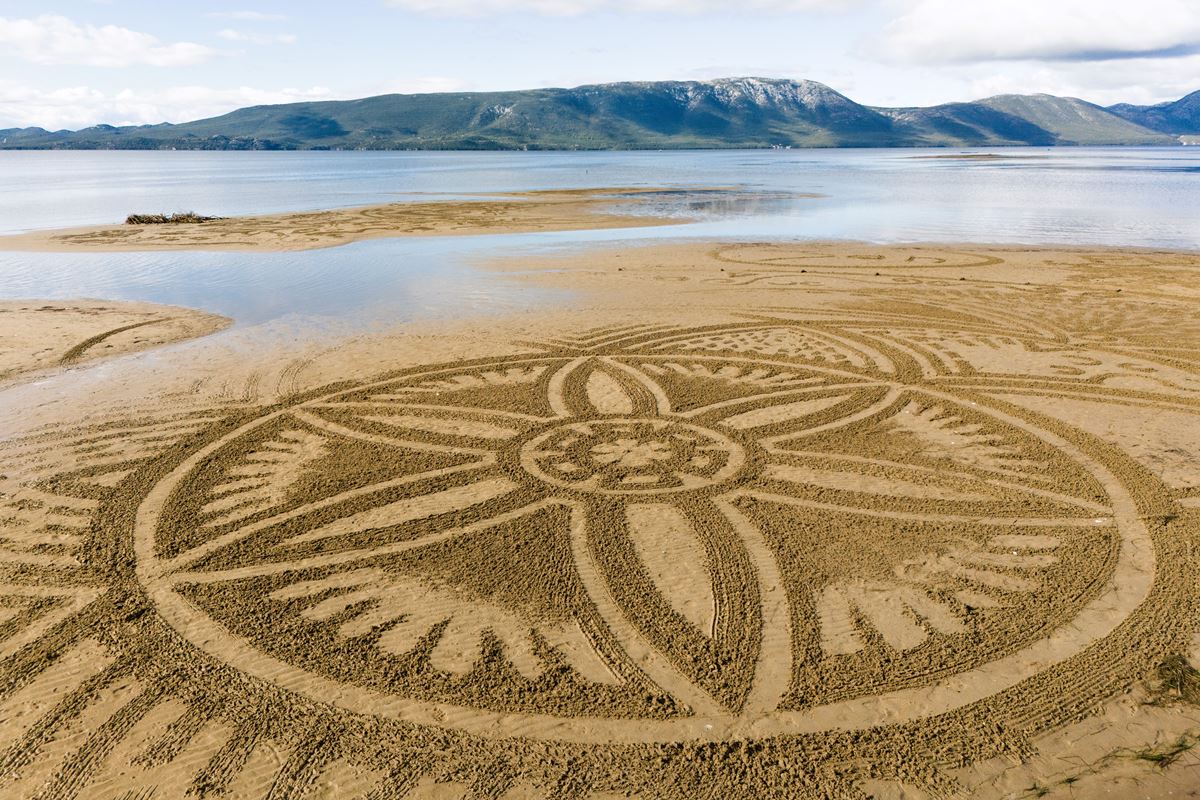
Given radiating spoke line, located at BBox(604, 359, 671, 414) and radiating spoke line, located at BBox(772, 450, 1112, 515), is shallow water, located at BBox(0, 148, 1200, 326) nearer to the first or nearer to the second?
radiating spoke line, located at BBox(604, 359, 671, 414)

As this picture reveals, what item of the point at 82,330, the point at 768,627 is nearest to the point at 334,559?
the point at 768,627

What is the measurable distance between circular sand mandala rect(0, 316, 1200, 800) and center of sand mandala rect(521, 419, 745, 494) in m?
0.07

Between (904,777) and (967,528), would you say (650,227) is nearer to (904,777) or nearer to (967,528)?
(967,528)

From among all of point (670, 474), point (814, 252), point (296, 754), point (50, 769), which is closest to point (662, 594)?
point (670, 474)

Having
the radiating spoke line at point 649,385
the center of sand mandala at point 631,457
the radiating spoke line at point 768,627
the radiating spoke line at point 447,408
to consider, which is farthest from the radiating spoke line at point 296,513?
the radiating spoke line at point 768,627

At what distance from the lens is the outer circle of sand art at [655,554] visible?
690cm

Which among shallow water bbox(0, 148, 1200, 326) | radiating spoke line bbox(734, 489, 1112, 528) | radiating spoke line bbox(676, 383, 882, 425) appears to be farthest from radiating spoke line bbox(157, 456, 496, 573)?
shallow water bbox(0, 148, 1200, 326)

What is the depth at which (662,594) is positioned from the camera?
8391 millimetres

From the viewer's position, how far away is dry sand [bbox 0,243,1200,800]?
6.09 metres

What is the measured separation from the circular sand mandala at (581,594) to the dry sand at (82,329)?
243 inches

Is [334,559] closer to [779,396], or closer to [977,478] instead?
[779,396]

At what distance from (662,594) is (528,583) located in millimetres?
1561

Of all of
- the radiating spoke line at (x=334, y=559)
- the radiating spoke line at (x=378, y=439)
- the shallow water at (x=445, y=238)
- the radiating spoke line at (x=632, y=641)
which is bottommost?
the radiating spoke line at (x=632, y=641)

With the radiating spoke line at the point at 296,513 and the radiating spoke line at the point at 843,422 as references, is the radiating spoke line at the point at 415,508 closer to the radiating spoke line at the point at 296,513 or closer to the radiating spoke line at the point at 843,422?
the radiating spoke line at the point at 296,513
